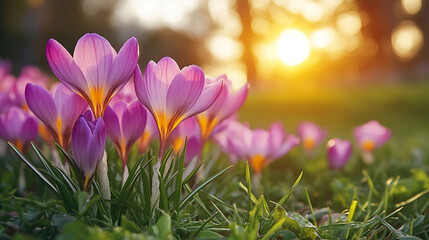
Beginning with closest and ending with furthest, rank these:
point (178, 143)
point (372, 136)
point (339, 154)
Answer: point (178, 143)
point (339, 154)
point (372, 136)

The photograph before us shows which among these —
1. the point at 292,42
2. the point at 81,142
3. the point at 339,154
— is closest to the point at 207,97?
the point at 81,142

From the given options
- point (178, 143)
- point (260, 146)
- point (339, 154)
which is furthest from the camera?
point (339, 154)

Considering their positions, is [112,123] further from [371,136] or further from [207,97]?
[371,136]

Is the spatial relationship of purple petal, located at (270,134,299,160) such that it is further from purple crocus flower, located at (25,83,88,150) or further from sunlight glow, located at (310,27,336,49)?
sunlight glow, located at (310,27,336,49)

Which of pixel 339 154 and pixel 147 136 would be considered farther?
pixel 339 154

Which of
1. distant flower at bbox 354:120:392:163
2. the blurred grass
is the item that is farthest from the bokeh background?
distant flower at bbox 354:120:392:163

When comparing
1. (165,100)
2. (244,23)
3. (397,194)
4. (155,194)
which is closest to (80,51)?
(165,100)

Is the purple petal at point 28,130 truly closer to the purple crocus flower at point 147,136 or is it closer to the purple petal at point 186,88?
the purple crocus flower at point 147,136
